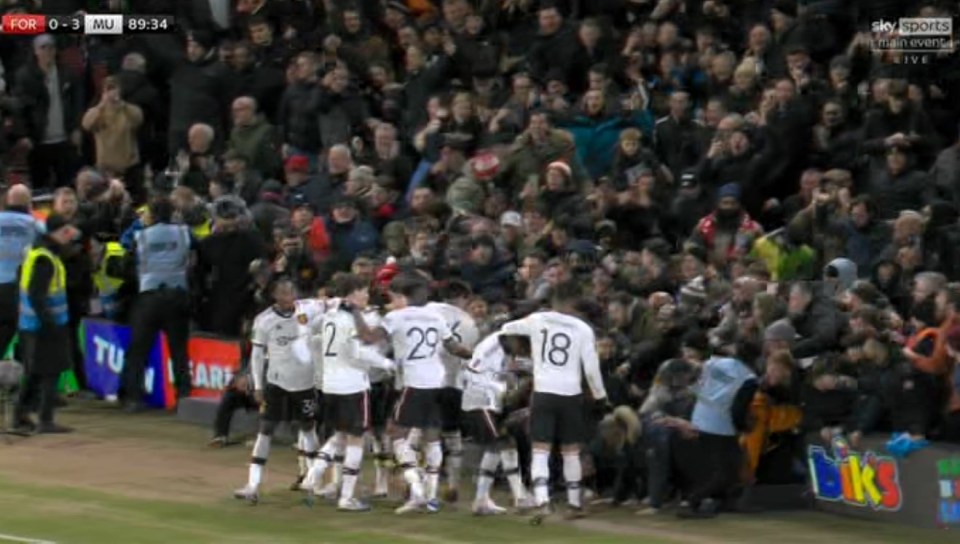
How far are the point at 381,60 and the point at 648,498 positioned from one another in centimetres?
938

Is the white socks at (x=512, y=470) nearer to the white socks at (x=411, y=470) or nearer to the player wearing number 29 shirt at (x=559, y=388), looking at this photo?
the player wearing number 29 shirt at (x=559, y=388)

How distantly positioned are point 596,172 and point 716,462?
6.20 metres

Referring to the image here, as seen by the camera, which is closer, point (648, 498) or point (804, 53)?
point (648, 498)

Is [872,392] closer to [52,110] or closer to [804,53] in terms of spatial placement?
[804,53]

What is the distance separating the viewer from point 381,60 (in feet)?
92.8

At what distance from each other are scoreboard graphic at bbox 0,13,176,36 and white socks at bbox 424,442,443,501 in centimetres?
1164

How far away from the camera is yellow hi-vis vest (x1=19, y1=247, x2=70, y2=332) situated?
23.8 m

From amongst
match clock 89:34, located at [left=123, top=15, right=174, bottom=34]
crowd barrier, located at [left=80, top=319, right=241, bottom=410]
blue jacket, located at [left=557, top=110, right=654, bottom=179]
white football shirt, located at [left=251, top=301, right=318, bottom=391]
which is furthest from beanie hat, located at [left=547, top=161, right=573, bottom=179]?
match clock 89:34, located at [left=123, top=15, right=174, bottom=34]

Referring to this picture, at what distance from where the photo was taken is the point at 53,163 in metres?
29.9

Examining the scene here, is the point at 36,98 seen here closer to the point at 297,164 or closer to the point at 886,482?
the point at 297,164

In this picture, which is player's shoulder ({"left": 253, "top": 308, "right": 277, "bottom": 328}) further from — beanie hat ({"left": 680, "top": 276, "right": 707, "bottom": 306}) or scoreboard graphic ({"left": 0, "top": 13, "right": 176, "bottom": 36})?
scoreboard graphic ({"left": 0, "top": 13, "right": 176, "bottom": 36})

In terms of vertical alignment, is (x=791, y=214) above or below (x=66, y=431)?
above

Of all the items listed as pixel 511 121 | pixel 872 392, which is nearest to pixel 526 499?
pixel 872 392

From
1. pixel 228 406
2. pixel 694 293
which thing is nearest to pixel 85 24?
pixel 228 406
